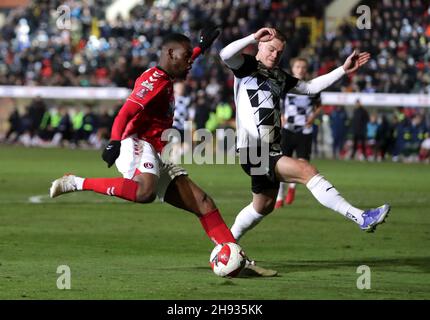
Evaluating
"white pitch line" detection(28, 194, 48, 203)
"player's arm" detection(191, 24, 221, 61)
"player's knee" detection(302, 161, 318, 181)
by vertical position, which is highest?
"player's arm" detection(191, 24, 221, 61)

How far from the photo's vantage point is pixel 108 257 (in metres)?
11.9

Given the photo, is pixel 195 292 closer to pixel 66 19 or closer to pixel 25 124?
pixel 25 124

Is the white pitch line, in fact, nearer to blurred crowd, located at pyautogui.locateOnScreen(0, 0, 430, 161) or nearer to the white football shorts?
the white football shorts

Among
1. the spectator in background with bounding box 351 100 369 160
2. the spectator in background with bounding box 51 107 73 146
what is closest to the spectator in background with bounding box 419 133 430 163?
the spectator in background with bounding box 351 100 369 160

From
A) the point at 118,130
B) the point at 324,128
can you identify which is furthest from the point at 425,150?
the point at 118,130

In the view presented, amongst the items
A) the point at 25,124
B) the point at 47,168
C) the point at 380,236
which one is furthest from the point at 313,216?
the point at 25,124

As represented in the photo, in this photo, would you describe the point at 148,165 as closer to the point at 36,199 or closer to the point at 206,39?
the point at 206,39

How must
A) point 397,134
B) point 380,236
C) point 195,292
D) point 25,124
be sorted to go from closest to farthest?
point 195,292 → point 380,236 → point 397,134 → point 25,124

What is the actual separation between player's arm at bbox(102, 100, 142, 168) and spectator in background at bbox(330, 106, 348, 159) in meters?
27.3

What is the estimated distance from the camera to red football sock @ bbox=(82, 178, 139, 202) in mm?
10320

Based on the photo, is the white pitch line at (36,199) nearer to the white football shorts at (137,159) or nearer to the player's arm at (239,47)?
the white football shorts at (137,159)

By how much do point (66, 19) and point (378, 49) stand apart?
1579cm

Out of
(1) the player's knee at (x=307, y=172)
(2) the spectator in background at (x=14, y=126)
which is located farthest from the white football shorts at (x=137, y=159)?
(2) the spectator in background at (x=14, y=126)

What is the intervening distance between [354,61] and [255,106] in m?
1.32
